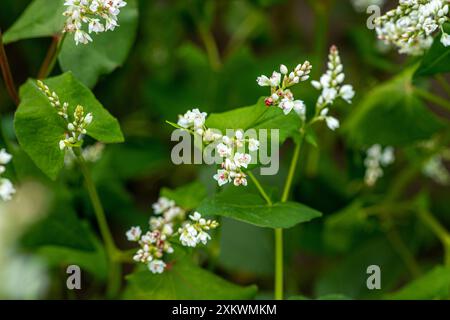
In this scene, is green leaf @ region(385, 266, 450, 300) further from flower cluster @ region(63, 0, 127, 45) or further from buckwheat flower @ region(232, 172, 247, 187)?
flower cluster @ region(63, 0, 127, 45)

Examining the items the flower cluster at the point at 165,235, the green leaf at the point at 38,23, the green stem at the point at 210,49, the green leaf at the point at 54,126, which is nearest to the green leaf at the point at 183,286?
the flower cluster at the point at 165,235

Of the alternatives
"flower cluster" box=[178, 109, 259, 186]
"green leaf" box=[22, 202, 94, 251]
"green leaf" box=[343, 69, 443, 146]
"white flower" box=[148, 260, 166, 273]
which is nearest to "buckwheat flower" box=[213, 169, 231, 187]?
"flower cluster" box=[178, 109, 259, 186]

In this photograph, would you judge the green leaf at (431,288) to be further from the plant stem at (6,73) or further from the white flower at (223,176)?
the plant stem at (6,73)

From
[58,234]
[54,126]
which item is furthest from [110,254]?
[54,126]

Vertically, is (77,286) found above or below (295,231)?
below
